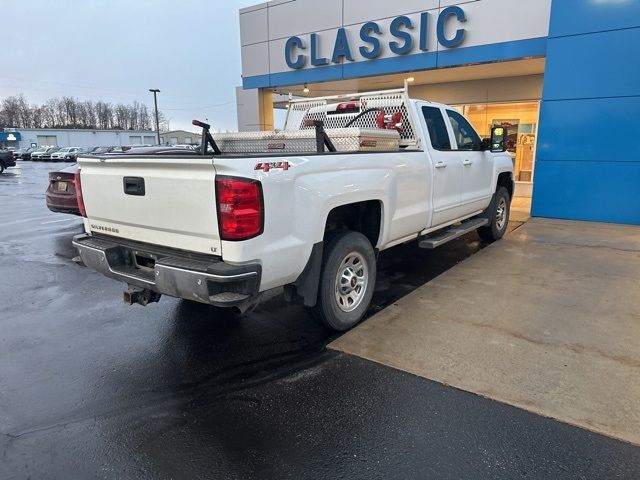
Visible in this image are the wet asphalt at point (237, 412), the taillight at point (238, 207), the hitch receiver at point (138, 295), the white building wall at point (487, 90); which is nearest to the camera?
the wet asphalt at point (237, 412)

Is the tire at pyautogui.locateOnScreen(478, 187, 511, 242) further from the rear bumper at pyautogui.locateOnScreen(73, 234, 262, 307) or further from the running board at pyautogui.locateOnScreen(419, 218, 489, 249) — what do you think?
the rear bumper at pyautogui.locateOnScreen(73, 234, 262, 307)

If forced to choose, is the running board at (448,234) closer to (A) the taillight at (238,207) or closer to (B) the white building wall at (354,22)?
(A) the taillight at (238,207)

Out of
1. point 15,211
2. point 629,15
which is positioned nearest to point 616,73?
point 629,15

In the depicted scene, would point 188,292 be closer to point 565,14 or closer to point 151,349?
point 151,349

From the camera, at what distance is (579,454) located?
8.29 feet

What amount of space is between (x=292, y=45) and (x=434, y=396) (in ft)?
47.3

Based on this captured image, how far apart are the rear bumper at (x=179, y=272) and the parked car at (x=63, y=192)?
461cm

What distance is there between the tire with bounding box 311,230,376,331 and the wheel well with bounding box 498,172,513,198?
437cm

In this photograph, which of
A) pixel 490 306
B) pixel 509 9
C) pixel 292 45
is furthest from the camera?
pixel 292 45

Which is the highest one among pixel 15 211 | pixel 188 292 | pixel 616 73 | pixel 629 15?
pixel 629 15

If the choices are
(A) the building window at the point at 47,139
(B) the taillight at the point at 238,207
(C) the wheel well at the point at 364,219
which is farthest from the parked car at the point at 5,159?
(A) the building window at the point at 47,139

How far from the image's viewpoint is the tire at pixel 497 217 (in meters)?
7.43

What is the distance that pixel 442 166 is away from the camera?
5418mm

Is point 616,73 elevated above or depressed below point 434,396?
above
